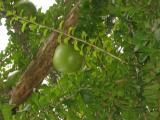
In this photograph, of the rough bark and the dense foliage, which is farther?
the rough bark

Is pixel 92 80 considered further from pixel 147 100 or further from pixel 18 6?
pixel 18 6

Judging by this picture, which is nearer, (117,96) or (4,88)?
(117,96)

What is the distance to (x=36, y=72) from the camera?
59.2 inches

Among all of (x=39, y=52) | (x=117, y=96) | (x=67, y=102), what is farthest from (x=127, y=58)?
(x=39, y=52)

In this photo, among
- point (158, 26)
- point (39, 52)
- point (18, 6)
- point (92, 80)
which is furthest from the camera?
point (18, 6)

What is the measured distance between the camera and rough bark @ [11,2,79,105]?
143cm

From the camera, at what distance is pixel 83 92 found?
107 cm

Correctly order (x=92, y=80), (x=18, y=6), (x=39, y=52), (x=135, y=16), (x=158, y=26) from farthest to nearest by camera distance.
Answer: (x=18, y=6)
(x=39, y=52)
(x=92, y=80)
(x=135, y=16)
(x=158, y=26)

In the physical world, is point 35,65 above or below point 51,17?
below

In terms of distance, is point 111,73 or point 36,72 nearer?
point 111,73

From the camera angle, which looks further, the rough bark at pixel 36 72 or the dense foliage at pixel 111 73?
the rough bark at pixel 36 72

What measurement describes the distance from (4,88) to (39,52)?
0.29 m

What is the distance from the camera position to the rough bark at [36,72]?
4.68 ft

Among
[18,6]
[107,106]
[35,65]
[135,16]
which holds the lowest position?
[107,106]
